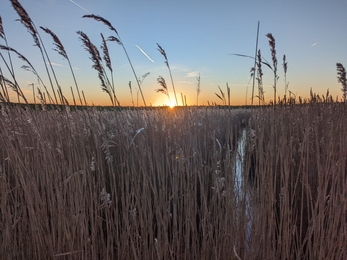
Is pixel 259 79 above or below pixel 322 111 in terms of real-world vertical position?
above

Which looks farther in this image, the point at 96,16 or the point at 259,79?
the point at 259,79

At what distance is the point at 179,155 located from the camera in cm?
171

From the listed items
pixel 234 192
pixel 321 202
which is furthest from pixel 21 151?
pixel 321 202

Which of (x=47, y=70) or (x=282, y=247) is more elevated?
(x=47, y=70)

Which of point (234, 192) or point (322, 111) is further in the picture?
point (322, 111)

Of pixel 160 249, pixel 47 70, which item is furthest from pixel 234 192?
pixel 47 70

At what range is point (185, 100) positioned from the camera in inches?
79.1

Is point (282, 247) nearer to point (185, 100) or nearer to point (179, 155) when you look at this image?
point (179, 155)

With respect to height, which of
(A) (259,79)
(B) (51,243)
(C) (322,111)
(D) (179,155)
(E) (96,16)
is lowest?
(B) (51,243)

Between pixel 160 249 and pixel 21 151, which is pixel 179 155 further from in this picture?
pixel 21 151

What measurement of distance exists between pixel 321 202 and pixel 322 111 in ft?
6.69

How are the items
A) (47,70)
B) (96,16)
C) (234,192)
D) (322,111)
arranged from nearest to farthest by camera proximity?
(47,70) → (96,16) → (234,192) → (322,111)

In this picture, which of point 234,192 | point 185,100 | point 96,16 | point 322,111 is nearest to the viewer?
point 96,16

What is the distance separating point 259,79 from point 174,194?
3.18 ft
